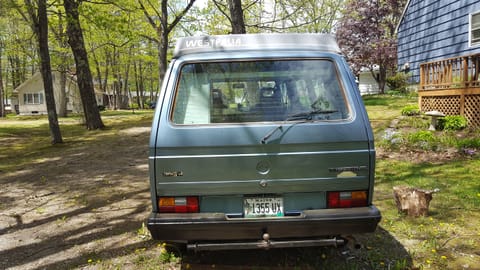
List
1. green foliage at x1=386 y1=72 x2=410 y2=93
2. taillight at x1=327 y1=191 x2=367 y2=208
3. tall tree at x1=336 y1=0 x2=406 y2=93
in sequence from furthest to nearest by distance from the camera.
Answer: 1. tall tree at x1=336 y1=0 x2=406 y2=93
2. green foliage at x1=386 y1=72 x2=410 y2=93
3. taillight at x1=327 y1=191 x2=367 y2=208

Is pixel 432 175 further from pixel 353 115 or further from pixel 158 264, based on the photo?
pixel 158 264

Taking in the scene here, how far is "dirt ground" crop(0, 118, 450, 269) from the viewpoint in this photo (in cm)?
364

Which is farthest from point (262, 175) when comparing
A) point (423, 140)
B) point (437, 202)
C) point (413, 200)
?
point (423, 140)

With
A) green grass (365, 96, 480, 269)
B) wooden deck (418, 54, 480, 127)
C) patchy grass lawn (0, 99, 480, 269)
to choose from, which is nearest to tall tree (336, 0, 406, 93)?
wooden deck (418, 54, 480, 127)

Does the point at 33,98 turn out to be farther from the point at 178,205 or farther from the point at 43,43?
the point at 178,205

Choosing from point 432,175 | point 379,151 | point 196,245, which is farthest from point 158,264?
point 379,151

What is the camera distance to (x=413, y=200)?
461 centimetres

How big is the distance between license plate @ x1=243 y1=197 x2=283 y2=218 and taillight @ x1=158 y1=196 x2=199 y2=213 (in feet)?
1.39

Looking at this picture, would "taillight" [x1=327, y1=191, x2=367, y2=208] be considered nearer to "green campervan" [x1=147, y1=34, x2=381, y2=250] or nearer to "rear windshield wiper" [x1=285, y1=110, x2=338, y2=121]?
"green campervan" [x1=147, y1=34, x2=381, y2=250]

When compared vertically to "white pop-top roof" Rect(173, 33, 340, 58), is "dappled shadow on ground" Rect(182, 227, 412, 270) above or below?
below

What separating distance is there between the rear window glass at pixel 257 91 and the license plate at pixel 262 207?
2.22 ft

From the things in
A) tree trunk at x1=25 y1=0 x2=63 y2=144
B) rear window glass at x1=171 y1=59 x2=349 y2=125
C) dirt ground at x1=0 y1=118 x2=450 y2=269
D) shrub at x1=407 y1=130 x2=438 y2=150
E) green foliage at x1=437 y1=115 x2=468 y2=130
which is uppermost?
tree trunk at x1=25 y1=0 x2=63 y2=144

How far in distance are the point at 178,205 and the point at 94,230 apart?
2219mm

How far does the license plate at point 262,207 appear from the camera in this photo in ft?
9.82
